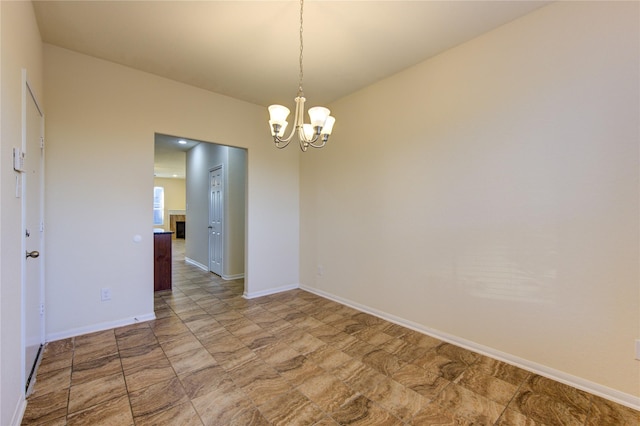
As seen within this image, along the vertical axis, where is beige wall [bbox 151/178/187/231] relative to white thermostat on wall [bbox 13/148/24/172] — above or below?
above

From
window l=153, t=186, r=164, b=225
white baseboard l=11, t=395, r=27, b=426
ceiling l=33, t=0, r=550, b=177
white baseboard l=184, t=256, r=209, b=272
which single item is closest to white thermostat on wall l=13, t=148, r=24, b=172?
ceiling l=33, t=0, r=550, b=177

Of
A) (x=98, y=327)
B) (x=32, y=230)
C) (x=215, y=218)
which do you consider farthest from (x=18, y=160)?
(x=215, y=218)

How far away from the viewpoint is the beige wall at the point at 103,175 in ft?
8.87

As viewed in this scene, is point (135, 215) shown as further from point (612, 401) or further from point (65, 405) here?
point (612, 401)

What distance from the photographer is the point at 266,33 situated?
97.1 inches

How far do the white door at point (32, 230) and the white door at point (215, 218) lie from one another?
2.77 meters

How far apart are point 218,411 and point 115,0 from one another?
305cm

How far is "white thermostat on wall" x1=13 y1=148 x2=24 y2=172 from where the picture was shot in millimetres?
1647

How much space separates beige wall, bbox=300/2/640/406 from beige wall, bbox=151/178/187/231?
11.0m

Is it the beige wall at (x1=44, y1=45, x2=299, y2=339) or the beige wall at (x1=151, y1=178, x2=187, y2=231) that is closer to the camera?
the beige wall at (x1=44, y1=45, x2=299, y2=339)

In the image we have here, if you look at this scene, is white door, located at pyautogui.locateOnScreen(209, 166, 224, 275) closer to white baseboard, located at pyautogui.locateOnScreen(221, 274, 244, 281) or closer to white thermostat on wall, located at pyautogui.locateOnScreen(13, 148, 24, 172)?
white baseboard, located at pyautogui.locateOnScreen(221, 274, 244, 281)

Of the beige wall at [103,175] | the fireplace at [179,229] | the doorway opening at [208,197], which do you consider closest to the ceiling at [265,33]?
the beige wall at [103,175]

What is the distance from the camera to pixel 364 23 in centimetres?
234

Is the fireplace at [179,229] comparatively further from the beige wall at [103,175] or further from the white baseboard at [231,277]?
the beige wall at [103,175]
